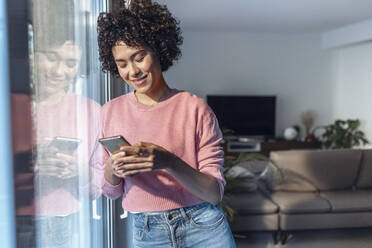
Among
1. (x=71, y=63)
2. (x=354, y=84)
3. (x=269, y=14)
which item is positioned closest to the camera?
(x=71, y=63)

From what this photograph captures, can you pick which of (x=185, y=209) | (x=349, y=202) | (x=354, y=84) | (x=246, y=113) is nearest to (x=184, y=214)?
(x=185, y=209)

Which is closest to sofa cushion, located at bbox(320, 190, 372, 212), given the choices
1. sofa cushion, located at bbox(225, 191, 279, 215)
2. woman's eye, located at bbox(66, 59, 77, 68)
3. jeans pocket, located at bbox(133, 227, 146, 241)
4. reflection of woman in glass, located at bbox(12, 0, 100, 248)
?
sofa cushion, located at bbox(225, 191, 279, 215)

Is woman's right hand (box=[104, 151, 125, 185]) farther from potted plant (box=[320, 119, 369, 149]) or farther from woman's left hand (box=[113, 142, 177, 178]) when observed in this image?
potted plant (box=[320, 119, 369, 149])

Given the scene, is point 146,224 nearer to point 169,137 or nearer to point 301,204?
point 169,137

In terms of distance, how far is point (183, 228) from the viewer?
2.77 ft

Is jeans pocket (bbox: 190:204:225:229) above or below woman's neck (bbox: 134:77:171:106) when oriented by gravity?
below

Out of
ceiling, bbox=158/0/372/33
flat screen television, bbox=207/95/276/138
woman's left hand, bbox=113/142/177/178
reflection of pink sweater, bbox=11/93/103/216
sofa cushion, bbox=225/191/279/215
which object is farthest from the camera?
flat screen television, bbox=207/95/276/138

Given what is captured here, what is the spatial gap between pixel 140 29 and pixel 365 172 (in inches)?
106

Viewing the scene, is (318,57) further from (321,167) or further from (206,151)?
(206,151)

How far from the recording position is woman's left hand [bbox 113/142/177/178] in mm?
685

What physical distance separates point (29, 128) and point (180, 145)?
1.14ft

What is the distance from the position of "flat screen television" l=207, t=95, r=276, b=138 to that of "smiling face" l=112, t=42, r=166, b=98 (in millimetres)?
4752

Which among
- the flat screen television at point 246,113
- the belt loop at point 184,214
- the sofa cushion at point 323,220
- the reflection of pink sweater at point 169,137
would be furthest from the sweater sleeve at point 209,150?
the flat screen television at point 246,113

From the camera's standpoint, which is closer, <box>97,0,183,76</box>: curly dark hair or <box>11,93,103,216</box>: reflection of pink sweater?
<box>11,93,103,216</box>: reflection of pink sweater
